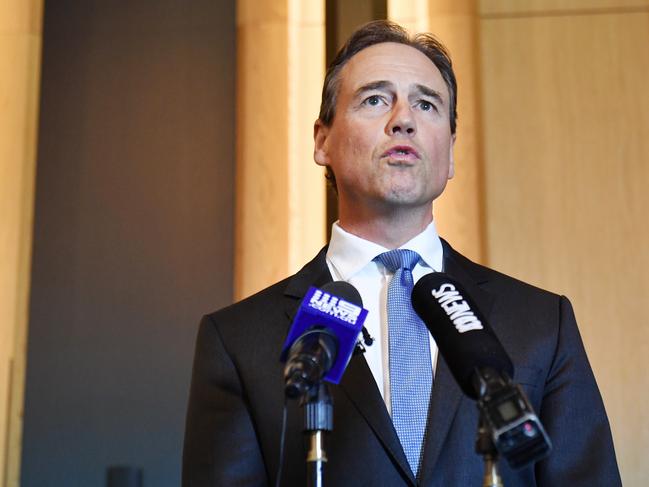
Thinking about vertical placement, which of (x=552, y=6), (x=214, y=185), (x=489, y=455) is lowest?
(x=489, y=455)

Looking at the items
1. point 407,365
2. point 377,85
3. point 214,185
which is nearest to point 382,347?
point 407,365

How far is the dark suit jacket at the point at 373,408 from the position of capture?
1471 millimetres

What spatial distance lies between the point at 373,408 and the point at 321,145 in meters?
0.64

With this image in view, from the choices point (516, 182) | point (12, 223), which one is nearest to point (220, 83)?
point (12, 223)

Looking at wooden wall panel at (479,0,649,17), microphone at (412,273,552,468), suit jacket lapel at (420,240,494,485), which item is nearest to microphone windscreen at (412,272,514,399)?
microphone at (412,273,552,468)

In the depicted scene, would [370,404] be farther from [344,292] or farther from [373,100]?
[373,100]

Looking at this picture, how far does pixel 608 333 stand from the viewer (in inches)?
94.1

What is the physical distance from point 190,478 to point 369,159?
2.07 feet

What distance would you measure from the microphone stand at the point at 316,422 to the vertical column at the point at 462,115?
144cm

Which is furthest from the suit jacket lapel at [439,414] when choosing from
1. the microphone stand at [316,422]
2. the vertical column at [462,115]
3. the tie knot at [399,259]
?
Result: the vertical column at [462,115]

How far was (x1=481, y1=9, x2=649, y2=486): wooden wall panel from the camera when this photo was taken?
239cm

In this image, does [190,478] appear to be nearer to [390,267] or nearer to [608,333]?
[390,267]

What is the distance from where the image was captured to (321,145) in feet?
6.33

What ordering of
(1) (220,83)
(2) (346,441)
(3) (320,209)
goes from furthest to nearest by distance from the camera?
(1) (220,83)
(3) (320,209)
(2) (346,441)
